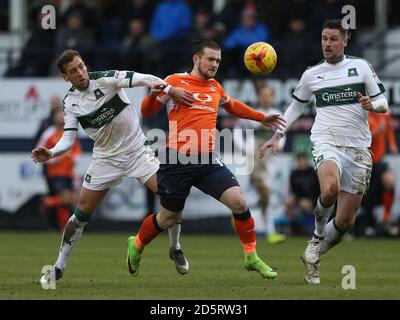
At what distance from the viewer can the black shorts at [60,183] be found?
67.1 feet

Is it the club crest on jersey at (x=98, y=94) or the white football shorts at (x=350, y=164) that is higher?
the club crest on jersey at (x=98, y=94)

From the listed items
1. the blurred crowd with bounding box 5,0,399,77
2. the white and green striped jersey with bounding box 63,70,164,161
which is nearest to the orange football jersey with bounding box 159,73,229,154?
the white and green striped jersey with bounding box 63,70,164,161

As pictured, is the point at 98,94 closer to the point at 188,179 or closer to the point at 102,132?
the point at 102,132

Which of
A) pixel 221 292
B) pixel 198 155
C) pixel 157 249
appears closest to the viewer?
pixel 221 292

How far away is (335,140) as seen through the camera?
1161 cm

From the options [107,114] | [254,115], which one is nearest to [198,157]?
[254,115]

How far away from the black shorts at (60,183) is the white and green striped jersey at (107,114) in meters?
8.64

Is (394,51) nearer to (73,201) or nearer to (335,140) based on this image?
(73,201)

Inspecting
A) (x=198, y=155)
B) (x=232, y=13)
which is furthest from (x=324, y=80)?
(x=232, y=13)

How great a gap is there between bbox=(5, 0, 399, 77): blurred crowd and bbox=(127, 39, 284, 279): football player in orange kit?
9.41m

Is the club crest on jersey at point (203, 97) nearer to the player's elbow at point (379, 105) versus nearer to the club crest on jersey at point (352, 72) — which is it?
the club crest on jersey at point (352, 72)

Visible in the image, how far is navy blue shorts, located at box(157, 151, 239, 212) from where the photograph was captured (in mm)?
11398

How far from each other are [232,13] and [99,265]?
9.79 metres

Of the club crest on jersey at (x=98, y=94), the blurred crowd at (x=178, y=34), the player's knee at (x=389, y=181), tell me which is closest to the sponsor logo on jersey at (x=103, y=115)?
the club crest on jersey at (x=98, y=94)
